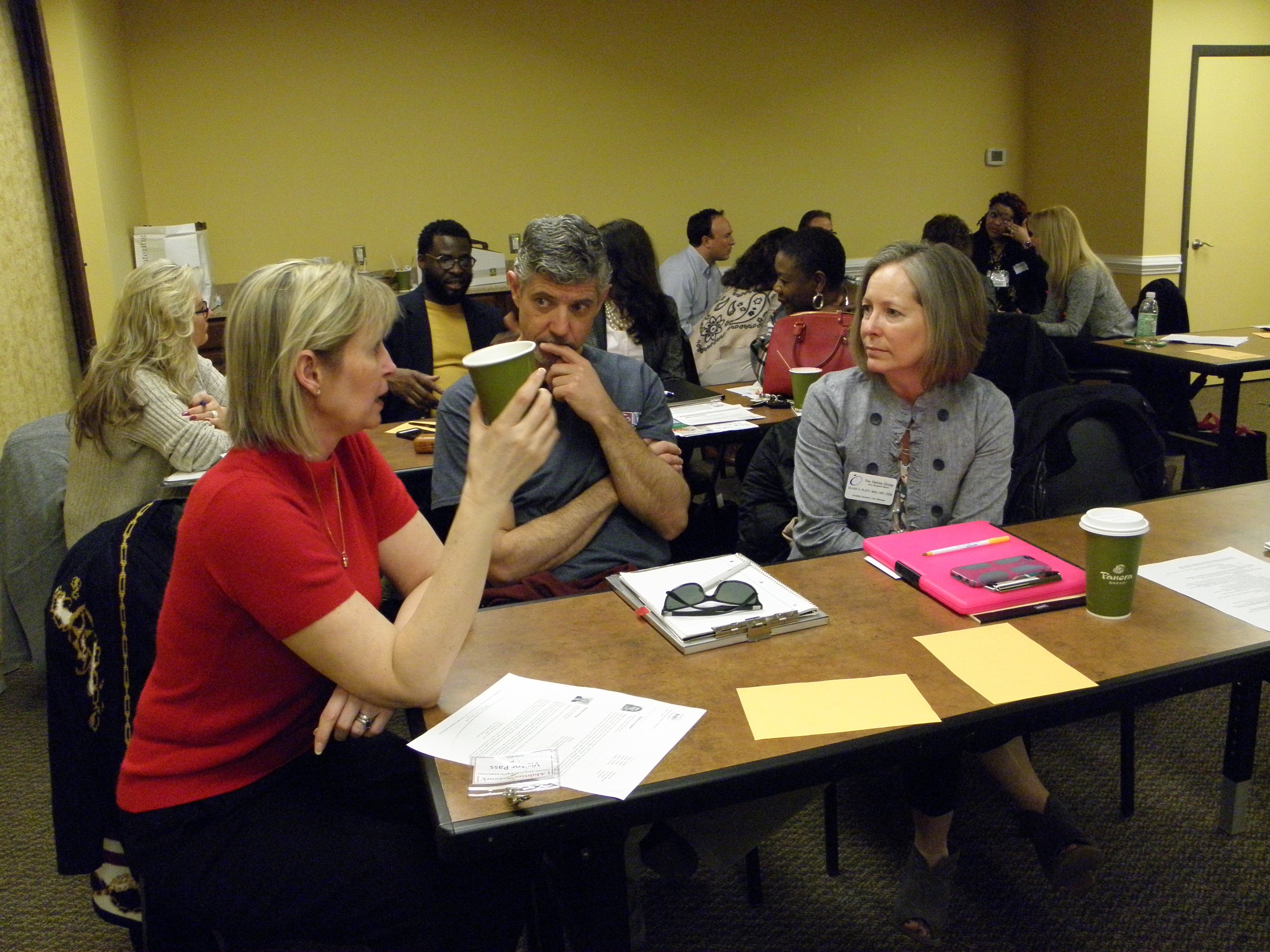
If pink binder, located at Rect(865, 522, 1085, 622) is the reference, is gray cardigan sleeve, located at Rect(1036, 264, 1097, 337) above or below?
above

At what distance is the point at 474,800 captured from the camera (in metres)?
1.08

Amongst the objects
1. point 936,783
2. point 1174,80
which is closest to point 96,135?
point 936,783

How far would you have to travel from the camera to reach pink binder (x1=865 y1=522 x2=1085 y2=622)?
4.95 feet

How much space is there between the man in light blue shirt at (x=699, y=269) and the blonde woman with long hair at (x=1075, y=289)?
5.66ft

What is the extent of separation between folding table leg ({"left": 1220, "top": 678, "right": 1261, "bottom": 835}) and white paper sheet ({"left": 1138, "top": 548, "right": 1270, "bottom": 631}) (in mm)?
543

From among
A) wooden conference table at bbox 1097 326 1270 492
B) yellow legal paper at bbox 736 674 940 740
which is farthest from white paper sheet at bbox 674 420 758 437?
wooden conference table at bbox 1097 326 1270 492

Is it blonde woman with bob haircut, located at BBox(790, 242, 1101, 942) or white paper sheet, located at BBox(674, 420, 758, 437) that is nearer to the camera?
blonde woman with bob haircut, located at BBox(790, 242, 1101, 942)

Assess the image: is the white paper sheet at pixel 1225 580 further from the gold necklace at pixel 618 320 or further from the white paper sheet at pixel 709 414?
the gold necklace at pixel 618 320

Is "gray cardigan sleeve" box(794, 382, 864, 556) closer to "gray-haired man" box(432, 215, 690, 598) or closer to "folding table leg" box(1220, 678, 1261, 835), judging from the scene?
"gray-haired man" box(432, 215, 690, 598)

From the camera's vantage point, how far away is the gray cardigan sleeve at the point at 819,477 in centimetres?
204

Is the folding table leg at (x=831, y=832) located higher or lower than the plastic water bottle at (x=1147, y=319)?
lower

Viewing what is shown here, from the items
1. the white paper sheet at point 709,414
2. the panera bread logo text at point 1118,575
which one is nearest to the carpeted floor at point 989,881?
the panera bread logo text at point 1118,575

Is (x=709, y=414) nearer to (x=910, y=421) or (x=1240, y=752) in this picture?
(x=910, y=421)

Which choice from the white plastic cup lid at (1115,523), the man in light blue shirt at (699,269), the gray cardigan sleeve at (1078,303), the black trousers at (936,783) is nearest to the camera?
the white plastic cup lid at (1115,523)
